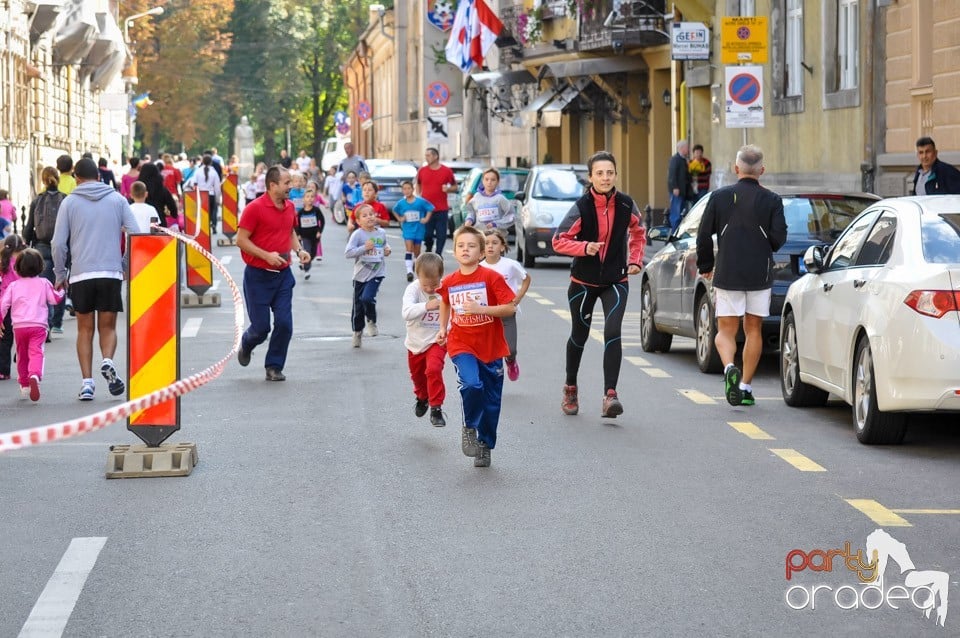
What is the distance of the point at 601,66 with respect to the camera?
4209 cm

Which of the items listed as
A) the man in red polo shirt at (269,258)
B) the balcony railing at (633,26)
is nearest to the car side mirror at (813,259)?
the man in red polo shirt at (269,258)

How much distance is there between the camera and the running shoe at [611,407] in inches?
460

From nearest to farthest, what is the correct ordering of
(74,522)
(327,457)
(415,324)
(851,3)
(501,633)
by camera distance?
(501,633) < (74,522) < (327,457) < (415,324) < (851,3)

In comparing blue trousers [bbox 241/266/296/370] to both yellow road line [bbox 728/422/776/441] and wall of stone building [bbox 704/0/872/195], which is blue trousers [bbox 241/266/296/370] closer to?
yellow road line [bbox 728/422/776/441]

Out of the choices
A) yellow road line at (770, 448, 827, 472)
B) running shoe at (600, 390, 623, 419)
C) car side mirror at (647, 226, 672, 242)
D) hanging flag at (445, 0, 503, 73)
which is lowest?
yellow road line at (770, 448, 827, 472)

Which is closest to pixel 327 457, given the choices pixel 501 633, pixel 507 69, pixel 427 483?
pixel 427 483

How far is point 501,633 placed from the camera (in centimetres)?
616

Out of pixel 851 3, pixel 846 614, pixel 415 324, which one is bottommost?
pixel 846 614

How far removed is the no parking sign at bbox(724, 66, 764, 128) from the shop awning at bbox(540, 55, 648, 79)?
17.7 meters

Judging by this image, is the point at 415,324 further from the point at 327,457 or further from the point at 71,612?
the point at 71,612

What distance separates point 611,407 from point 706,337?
311cm

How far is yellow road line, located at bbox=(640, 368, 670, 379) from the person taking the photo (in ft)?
47.3

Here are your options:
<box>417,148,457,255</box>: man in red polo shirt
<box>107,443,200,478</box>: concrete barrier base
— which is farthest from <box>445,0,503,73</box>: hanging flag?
<box>107,443,200,478</box>: concrete barrier base

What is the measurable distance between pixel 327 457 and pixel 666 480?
6.54 feet
